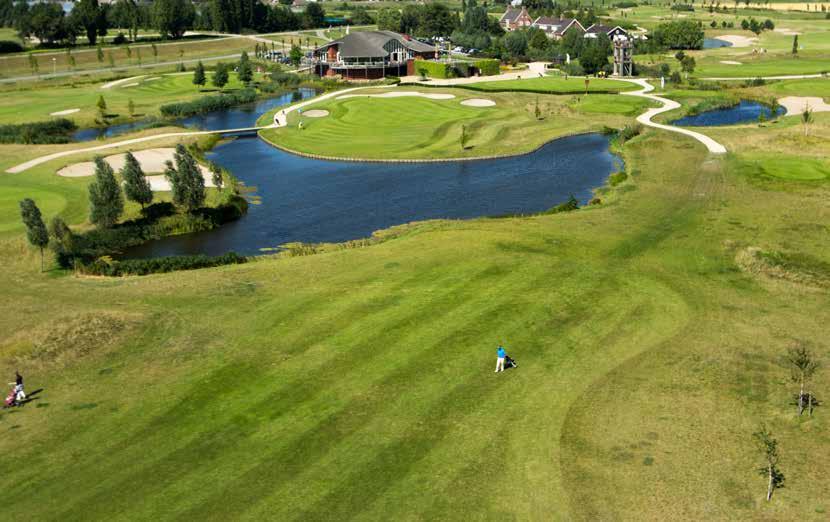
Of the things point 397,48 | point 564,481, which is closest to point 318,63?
point 397,48

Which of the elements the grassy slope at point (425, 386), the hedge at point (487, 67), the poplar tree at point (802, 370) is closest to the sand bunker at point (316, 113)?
the hedge at point (487, 67)

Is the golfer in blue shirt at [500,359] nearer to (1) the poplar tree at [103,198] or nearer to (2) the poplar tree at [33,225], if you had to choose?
(2) the poplar tree at [33,225]

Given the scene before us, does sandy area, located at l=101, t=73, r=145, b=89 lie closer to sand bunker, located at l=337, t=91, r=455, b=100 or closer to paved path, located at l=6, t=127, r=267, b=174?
paved path, located at l=6, t=127, r=267, b=174

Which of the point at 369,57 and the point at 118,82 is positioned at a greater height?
the point at 369,57

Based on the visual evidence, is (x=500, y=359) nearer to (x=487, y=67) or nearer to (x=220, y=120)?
(x=220, y=120)

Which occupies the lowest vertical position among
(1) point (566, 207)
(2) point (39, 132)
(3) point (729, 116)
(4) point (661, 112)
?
(1) point (566, 207)

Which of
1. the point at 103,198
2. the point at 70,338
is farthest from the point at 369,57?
the point at 70,338

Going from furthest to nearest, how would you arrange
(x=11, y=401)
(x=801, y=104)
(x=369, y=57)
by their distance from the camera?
(x=369, y=57), (x=801, y=104), (x=11, y=401)

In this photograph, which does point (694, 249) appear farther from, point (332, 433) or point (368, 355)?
point (332, 433)
